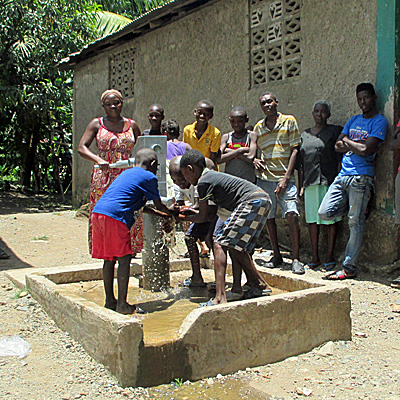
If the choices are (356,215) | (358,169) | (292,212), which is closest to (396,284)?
(356,215)

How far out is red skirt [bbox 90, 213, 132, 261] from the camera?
3471 mm

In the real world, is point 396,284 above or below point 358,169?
below

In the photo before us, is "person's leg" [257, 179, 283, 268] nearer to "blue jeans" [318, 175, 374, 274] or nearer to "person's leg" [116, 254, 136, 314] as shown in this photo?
"blue jeans" [318, 175, 374, 274]

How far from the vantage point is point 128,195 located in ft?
11.7

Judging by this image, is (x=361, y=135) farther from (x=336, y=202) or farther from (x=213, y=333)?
(x=213, y=333)

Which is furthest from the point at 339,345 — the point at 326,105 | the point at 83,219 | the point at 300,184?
the point at 83,219

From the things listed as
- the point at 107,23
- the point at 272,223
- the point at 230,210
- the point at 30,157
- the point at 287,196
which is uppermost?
the point at 107,23

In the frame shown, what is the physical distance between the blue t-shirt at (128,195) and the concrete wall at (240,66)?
2835 mm

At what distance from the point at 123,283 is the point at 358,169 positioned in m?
2.91

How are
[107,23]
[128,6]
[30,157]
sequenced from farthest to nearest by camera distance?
[128,6] → [107,23] → [30,157]

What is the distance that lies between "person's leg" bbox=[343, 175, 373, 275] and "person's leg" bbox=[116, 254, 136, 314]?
101 inches

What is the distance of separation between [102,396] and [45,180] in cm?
1573

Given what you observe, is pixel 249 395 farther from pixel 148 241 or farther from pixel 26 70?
pixel 26 70

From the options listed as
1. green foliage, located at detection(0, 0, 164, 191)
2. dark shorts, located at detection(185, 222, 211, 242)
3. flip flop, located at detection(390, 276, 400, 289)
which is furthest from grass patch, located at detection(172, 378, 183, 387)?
green foliage, located at detection(0, 0, 164, 191)
